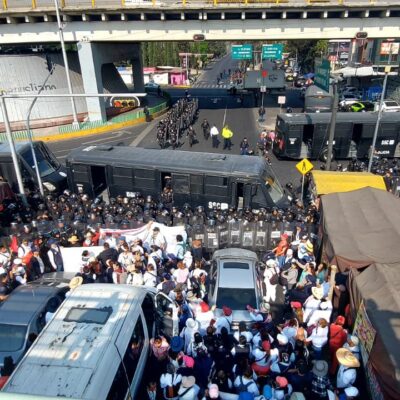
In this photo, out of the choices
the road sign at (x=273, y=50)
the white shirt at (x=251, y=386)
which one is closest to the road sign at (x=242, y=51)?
the road sign at (x=273, y=50)

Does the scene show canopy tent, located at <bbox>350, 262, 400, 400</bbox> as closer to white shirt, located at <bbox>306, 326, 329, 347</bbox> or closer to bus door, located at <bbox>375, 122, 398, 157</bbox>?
white shirt, located at <bbox>306, 326, 329, 347</bbox>

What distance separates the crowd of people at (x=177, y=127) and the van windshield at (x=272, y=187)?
1211cm

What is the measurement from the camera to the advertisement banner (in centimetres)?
661

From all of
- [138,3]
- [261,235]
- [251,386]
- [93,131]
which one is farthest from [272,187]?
[93,131]

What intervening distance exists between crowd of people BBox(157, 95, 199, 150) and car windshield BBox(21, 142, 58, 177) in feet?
28.6

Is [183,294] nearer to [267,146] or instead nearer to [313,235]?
[313,235]

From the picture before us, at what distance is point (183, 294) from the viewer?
28.8 feet

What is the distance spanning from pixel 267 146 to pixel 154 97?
24505 millimetres

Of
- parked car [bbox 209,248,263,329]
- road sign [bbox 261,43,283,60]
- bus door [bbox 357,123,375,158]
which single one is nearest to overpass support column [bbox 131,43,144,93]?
road sign [bbox 261,43,283,60]

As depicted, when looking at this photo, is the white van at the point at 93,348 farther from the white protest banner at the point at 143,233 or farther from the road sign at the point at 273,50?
the road sign at the point at 273,50

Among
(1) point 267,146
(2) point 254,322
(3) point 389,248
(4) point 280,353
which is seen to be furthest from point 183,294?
(1) point 267,146

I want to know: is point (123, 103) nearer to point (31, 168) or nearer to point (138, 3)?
point (138, 3)

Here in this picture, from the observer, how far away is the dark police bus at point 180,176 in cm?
1335

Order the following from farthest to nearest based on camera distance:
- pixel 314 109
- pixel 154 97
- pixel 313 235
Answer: pixel 154 97 → pixel 314 109 → pixel 313 235
